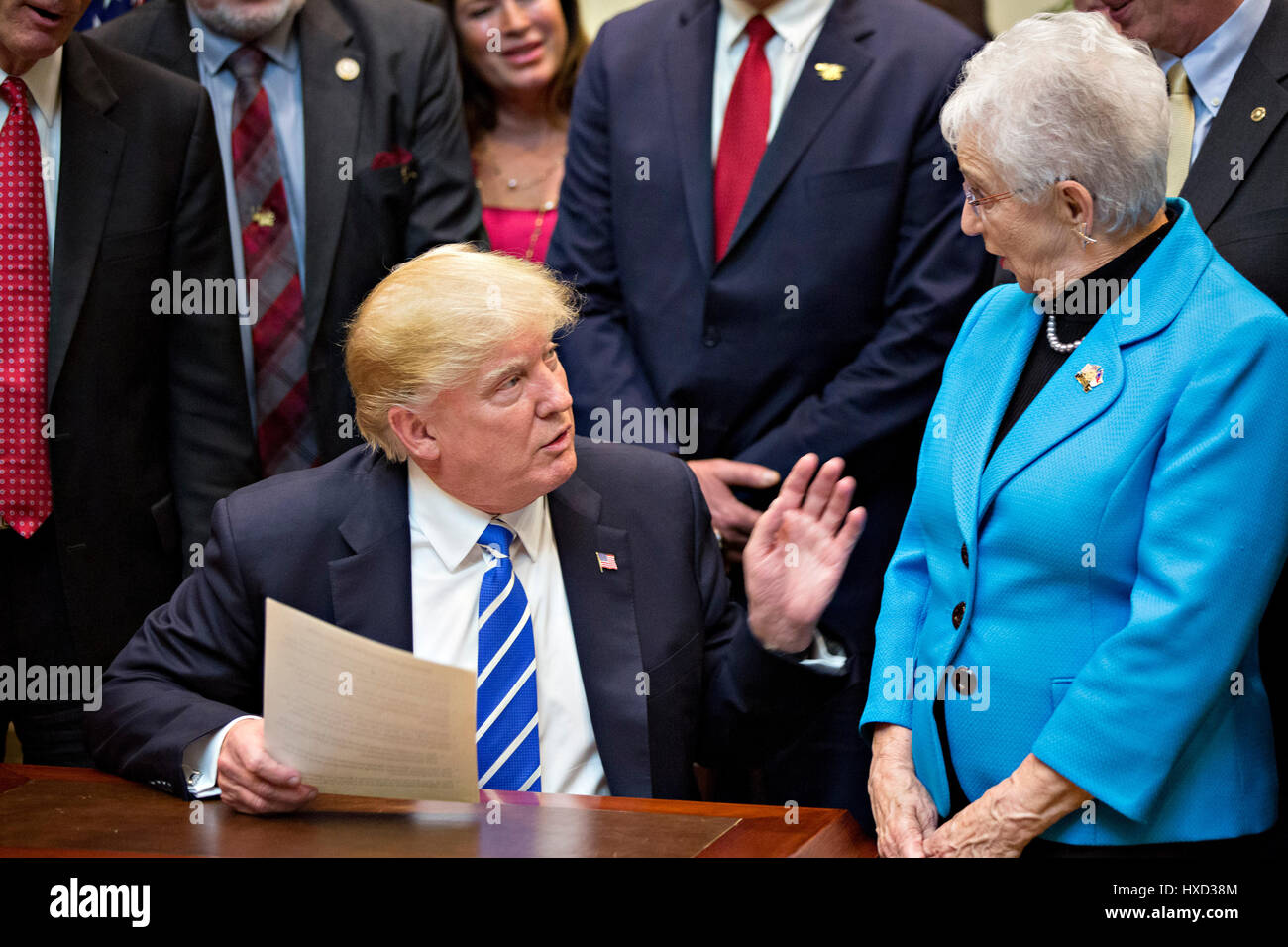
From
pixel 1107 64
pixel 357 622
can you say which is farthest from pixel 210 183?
pixel 1107 64

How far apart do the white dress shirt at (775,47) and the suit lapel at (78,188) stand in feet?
4.37

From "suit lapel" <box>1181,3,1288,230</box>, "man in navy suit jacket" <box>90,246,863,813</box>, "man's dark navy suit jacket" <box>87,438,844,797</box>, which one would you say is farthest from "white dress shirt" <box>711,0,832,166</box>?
"man's dark navy suit jacket" <box>87,438,844,797</box>

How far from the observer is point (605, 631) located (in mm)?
2510

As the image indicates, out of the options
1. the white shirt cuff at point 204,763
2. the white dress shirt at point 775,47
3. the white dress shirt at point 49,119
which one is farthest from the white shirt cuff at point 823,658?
the white dress shirt at point 49,119

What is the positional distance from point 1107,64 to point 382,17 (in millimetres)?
2161

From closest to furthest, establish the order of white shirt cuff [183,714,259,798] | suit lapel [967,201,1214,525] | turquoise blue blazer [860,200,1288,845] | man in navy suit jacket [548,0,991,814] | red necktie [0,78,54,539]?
1. turquoise blue blazer [860,200,1288,845]
2. suit lapel [967,201,1214,525]
3. white shirt cuff [183,714,259,798]
4. red necktie [0,78,54,539]
5. man in navy suit jacket [548,0,991,814]

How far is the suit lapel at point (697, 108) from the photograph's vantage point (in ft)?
11.2

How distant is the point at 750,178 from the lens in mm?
3412

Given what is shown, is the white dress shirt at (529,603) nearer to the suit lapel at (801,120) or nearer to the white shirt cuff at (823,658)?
the white shirt cuff at (823,658)

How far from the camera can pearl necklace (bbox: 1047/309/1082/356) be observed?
2273 mm

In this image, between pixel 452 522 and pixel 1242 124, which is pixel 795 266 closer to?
pixel 1242 124

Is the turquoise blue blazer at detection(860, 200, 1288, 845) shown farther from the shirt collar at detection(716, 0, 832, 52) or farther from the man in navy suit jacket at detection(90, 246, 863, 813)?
the shirt collar at detection(716, 0, 832, 52)

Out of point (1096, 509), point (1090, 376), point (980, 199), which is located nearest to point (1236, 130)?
point (980, 199)
